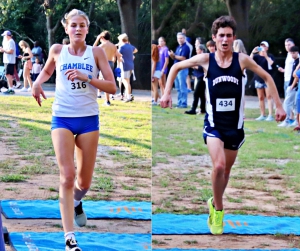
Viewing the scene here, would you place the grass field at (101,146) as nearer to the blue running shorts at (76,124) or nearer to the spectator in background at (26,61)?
the spectator in background at (26,61)

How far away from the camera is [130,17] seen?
5059 mm

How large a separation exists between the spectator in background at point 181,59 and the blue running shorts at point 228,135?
440 millimetres

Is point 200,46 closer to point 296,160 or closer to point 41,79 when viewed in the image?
point 41,79

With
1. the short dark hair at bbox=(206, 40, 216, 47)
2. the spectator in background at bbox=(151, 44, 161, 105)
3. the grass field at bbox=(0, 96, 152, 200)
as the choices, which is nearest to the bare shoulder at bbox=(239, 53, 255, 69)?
the short dark hair at bbox=(206, 40, 216, 47)

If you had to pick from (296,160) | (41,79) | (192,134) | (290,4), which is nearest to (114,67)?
(192,134)

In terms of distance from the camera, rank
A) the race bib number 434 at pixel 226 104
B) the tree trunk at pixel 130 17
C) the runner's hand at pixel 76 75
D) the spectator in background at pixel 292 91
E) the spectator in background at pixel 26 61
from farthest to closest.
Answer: the tree trunk at pixel 130 17
the spectator in background at pixel 26 61
the spectator in background at pixel 292 91
the race bib number 434 at pixel 226 104
the runner's hand at pixel 76 75

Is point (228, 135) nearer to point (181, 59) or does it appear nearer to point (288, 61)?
point (181, 59)

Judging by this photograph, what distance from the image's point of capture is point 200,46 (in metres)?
4.24

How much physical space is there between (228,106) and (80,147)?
98 cm

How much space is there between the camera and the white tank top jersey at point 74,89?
3840 mm

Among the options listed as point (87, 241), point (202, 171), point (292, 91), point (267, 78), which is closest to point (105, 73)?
point (267, 78)

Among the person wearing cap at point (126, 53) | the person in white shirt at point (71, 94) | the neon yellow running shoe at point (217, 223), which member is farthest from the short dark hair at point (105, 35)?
the neon yellow running shoe at point (217, 223)

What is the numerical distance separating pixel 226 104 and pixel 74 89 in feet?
3.12

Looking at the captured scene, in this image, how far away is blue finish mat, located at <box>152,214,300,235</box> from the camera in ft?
15.1
